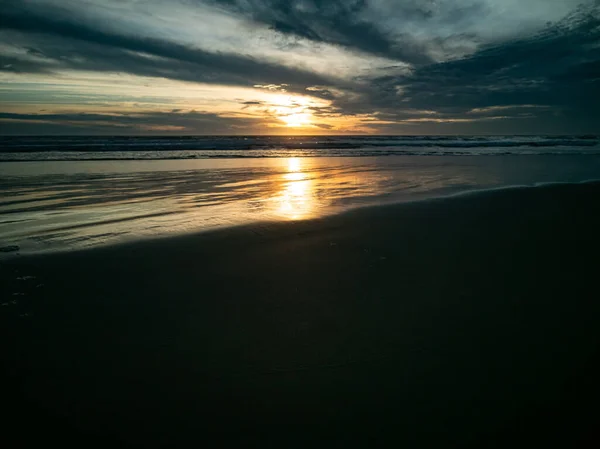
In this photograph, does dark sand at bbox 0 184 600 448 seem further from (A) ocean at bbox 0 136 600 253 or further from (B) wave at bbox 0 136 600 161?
(B) wave at bbox 0 136 600 161

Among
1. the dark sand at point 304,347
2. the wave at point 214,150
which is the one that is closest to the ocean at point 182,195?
the dark sand at point 304,347

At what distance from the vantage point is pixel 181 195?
35.8 feet

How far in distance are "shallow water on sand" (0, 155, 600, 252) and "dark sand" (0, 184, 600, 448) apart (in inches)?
64.8

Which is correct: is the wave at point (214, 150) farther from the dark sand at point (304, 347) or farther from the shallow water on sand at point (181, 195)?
the dark sand at point (304, 347)

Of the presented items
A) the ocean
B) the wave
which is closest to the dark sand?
the ocean

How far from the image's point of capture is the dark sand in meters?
2.44

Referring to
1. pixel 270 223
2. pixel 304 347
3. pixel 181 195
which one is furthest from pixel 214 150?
pixel 304 347

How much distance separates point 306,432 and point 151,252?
4.33m

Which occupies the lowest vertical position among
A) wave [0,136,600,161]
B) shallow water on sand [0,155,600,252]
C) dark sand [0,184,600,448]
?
wave [0,136,600,161]

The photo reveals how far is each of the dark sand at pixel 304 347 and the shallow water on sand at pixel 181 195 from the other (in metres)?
1.65

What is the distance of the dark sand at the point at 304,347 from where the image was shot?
2.44m

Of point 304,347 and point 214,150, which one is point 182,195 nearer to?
point 304,347

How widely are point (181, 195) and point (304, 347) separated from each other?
343 inches

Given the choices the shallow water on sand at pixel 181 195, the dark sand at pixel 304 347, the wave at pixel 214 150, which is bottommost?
the wave at pixel 214 150
